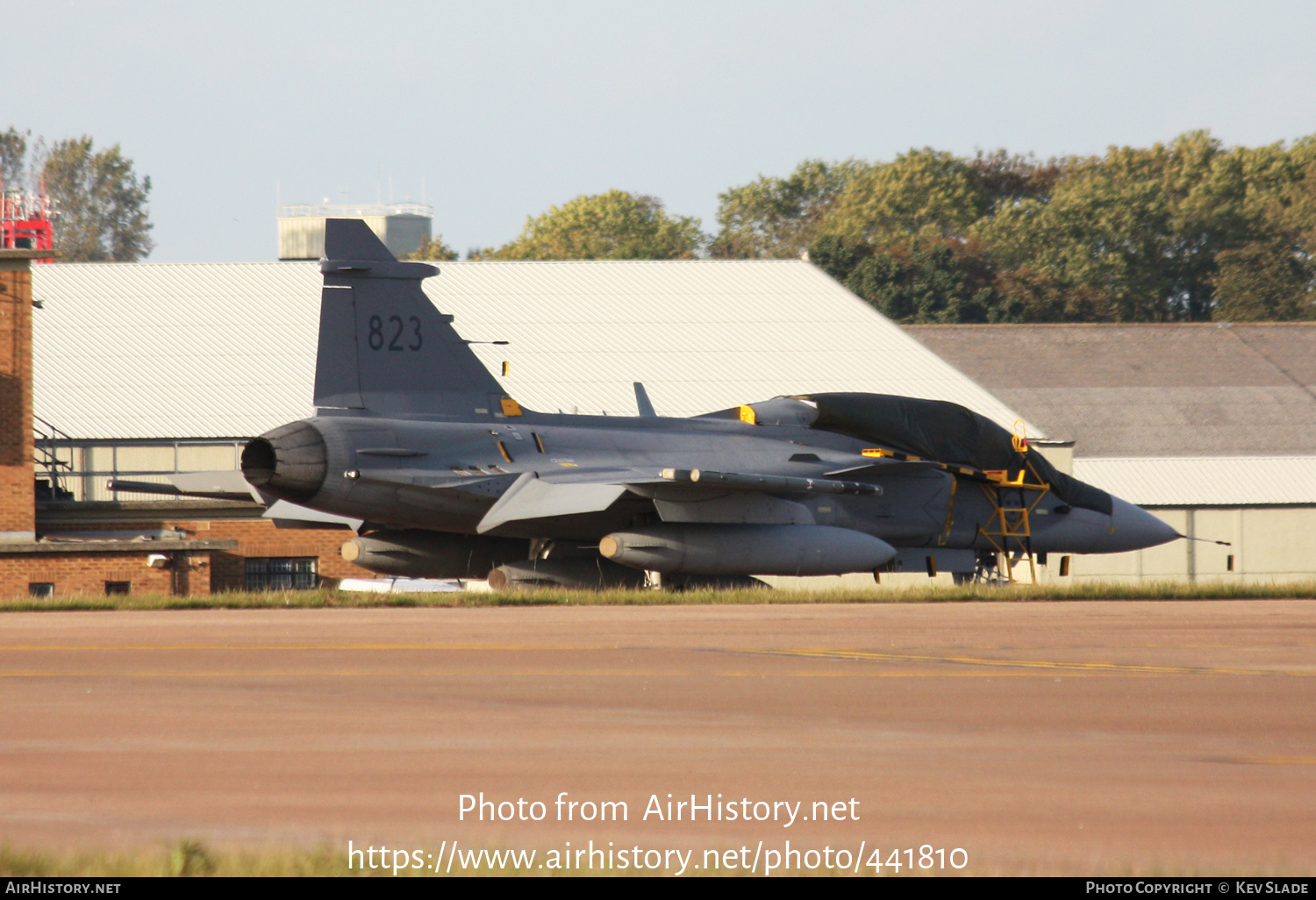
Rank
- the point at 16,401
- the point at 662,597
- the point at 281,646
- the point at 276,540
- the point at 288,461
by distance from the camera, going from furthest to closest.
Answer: the point at 276,540, the point at 16,401, the point at 288,461, the point at 662,597, the point at 281,646

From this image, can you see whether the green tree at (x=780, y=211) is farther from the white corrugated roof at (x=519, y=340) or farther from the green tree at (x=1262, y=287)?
the white corrugated roof at (x=519, y=340)

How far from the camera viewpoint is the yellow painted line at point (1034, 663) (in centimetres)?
1156

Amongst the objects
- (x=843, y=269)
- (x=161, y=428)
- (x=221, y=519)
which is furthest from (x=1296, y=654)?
(x=843, y=269)

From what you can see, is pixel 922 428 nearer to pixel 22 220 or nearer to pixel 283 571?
pixel 283 571

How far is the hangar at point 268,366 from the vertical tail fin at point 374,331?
9921 mm

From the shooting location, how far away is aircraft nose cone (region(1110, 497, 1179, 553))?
85.1 ft

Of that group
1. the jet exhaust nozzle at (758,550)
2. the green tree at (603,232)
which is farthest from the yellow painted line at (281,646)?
the green tree at (603,232)

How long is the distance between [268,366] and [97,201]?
107 meters

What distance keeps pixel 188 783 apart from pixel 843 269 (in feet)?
283

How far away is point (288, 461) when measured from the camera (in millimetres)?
20875

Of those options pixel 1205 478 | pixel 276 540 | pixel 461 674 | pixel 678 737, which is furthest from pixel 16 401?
pixel 1205 478

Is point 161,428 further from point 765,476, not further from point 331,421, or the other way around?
point 765,476

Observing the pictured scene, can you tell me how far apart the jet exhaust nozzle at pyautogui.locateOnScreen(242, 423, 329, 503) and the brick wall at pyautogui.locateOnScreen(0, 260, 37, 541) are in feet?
43.8

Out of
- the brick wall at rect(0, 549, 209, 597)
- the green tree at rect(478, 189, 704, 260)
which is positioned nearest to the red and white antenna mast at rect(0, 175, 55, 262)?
the brick wall at rect(0, 549, 209, 597)
